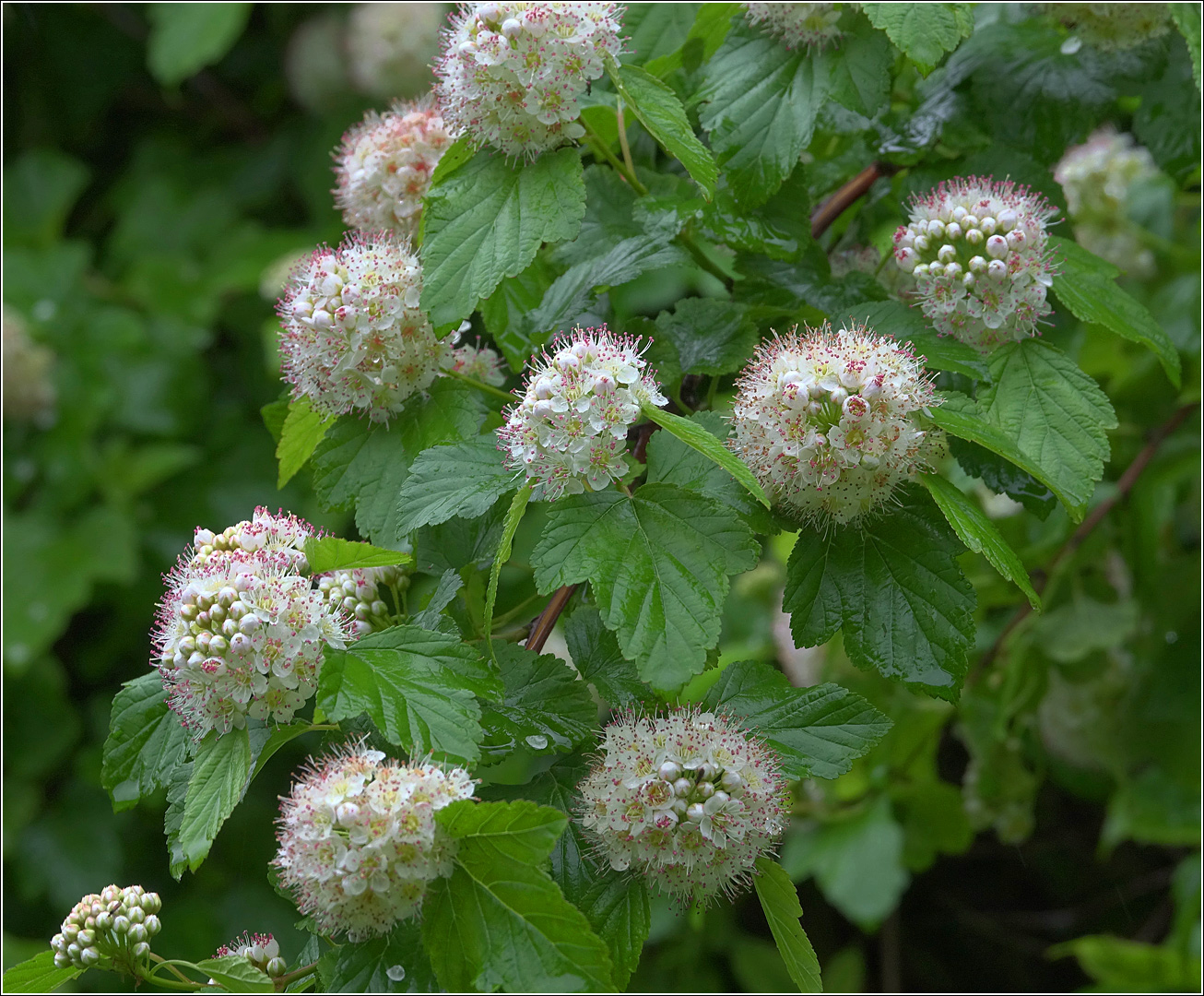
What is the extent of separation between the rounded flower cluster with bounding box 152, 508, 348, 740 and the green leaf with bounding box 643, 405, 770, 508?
30cm

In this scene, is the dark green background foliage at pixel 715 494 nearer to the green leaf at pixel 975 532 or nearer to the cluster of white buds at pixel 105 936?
the green leaf at pixel 975 532

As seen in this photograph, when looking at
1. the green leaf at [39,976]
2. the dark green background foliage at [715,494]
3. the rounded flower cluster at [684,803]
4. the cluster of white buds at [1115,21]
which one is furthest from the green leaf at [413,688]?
the cluster of white buds at [1115,21]

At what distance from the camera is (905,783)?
1.82m

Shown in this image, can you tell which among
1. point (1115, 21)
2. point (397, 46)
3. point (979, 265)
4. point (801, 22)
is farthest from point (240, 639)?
point (397, 46)

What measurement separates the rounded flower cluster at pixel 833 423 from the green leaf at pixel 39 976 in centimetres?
69

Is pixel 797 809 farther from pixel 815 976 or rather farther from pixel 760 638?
pixel 815 976

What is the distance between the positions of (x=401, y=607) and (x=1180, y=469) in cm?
120

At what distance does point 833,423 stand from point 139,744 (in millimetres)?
639

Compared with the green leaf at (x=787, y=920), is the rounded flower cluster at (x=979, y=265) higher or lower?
higher

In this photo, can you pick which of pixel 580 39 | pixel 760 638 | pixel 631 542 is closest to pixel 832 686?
→ pixel 631 542

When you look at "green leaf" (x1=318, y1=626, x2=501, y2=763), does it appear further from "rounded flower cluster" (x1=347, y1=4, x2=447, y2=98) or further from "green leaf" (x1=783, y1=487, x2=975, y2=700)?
"rounded flower cluster" (x1=347, y1=4, x2=447, y2=98)

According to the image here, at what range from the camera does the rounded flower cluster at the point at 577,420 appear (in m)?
0.82

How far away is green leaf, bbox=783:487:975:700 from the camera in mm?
882

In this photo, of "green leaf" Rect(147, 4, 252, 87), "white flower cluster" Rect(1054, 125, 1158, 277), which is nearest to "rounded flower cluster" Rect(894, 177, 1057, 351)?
"white flower cluster" Rect(1054, 125, 1158, 277)
